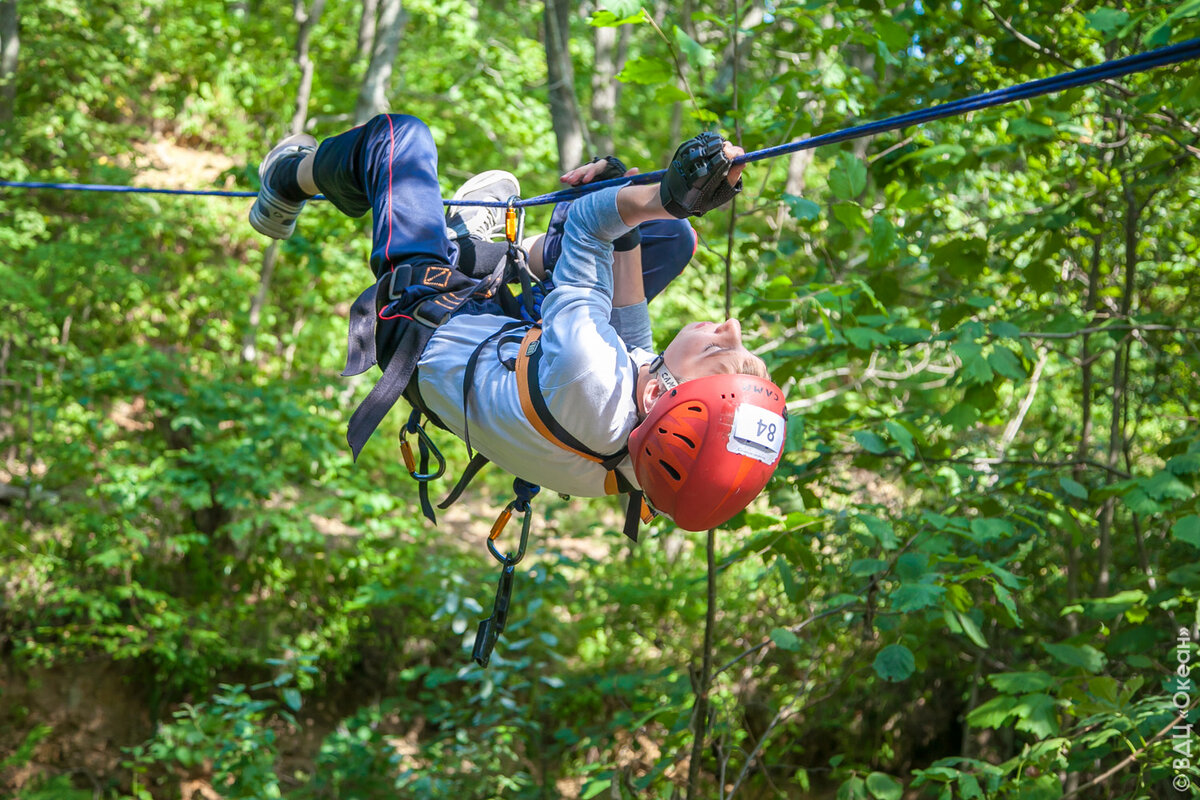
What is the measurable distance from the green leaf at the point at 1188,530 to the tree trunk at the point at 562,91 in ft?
10.9

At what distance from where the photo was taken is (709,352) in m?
1.95

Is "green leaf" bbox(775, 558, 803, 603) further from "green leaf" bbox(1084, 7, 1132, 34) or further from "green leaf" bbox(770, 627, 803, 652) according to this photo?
"green leaf" bbox(1084, 7, 1132, 34)

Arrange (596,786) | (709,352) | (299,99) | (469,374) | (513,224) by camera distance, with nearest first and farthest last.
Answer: (709,352) → (469,374) → (513,224) → (596,786) → (299,99)

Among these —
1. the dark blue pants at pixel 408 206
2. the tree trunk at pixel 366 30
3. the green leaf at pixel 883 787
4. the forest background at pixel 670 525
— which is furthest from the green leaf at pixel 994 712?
the tree trunk at pixel 366 30

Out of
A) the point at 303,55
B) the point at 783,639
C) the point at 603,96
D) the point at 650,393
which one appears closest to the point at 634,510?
the point at 650,393

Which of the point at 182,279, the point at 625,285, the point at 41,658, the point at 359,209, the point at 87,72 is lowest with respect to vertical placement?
the point at 41,658

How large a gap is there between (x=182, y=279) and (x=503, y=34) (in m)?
4.26

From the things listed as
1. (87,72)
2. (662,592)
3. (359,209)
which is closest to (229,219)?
(87,72)

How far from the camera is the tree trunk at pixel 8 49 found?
7.00m

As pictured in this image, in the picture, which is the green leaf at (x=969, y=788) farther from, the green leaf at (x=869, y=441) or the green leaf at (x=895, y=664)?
the green leaf at (x=869, y=441)

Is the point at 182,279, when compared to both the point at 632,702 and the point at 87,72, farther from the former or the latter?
the point at 632,702

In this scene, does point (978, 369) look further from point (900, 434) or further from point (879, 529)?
point (879, 529)

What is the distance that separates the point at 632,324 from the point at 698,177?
2.03 ft

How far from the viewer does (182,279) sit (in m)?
8.22
